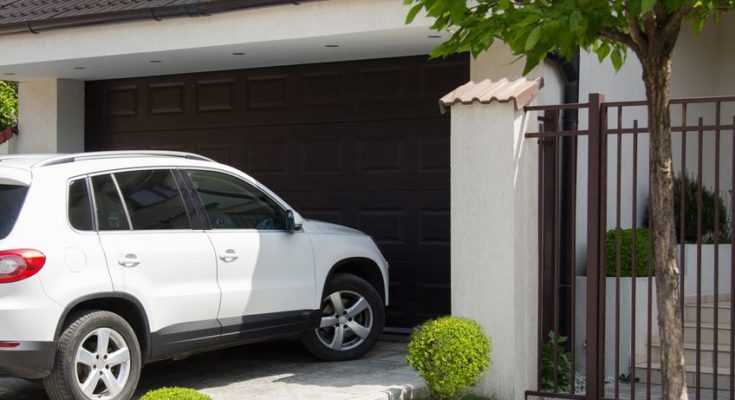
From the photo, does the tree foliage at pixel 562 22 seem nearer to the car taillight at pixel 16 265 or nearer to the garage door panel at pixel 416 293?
the car taillight at pixel 16 265

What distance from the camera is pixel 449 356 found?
312 inches

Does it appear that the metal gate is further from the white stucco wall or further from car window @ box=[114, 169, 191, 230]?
car window @ box=[114, 169, 191, 230]

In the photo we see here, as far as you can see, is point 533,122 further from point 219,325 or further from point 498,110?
point 219,325

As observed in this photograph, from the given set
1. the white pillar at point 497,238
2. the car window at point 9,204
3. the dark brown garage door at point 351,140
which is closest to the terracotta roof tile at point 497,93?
the white pillar at point 497,238

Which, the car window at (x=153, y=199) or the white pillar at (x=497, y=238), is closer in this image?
the car window at (x=153, y=199)

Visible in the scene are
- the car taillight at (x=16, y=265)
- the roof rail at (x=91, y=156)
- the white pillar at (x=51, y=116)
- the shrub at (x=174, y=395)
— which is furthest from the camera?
the white pillar at (x=51, y=116)

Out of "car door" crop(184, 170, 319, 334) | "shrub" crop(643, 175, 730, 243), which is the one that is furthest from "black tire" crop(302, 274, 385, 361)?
"shrub" crop(643, 175, 730, 243)

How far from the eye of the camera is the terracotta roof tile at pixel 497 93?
8297mm

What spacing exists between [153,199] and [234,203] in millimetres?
877

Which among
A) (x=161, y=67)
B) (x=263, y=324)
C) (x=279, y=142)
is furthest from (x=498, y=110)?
(x=161, y=67)

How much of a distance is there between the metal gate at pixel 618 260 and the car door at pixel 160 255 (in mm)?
2606

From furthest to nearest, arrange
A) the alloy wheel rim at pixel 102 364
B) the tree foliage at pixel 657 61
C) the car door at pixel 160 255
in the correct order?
the car door at pixel 160 255
the alloy wheel rim at pixel 102 364
the tree foliage at pixel 657 61

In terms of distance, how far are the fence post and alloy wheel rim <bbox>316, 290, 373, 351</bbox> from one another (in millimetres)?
2353

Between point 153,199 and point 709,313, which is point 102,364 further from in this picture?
point 709,313
